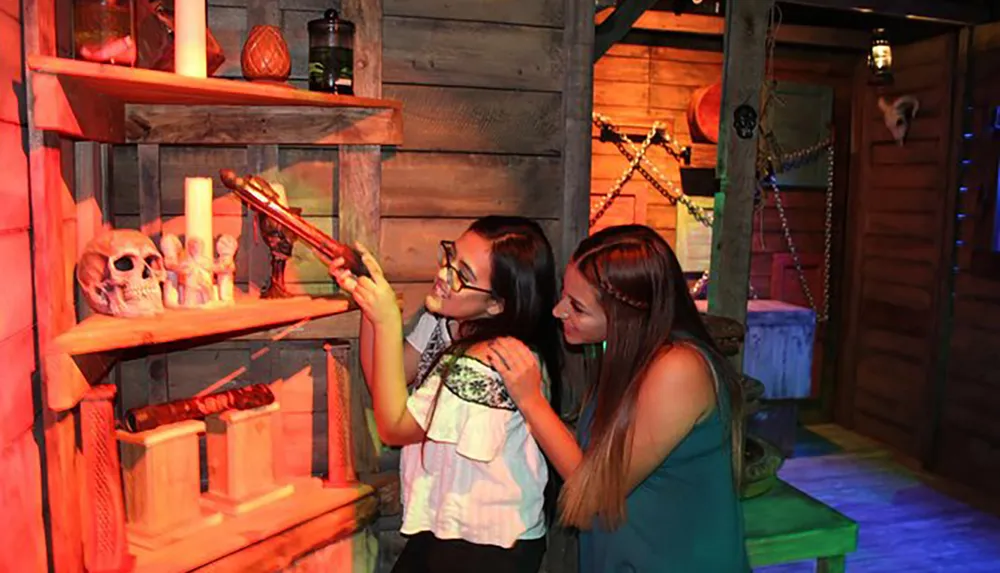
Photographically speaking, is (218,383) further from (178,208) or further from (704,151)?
(704,151)

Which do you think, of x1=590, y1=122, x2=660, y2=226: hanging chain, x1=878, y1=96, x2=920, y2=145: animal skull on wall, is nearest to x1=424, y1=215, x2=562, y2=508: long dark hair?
x1=590, y1=122, x2=660, y2=226: hanging chain

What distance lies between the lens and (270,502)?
6.83 ft

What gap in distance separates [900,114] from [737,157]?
288 cm

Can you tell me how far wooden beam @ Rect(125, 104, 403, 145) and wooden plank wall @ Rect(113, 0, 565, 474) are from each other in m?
0.08

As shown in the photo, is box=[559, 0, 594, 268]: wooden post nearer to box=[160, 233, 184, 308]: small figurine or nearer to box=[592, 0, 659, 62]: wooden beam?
box=[592, 0, 659, 62]: wooden beam

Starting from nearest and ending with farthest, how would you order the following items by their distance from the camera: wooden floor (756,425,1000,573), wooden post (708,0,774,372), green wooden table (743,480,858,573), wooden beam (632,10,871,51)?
green wooden table (743,480,858,573) < wooden post (708,0,774,372) < wooden floor (756,425,1000,573) < wooden beam (632,10,871,51)

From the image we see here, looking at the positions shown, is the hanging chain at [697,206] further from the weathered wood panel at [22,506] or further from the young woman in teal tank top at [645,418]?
the weathered wood panel at [22,506]

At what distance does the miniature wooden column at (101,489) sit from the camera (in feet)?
5.29

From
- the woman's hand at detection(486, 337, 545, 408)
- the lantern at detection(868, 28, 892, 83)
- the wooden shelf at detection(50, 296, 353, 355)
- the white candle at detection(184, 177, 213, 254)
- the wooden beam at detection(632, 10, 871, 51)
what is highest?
the wooden beam at detection(632, 10, 871, 51)

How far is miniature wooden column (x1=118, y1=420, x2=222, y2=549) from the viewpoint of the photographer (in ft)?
6.00

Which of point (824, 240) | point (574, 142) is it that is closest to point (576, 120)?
point (574, 142)

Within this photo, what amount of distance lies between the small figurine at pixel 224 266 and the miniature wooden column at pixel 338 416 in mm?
384

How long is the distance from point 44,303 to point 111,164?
735 mm

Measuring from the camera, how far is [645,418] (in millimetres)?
1699
